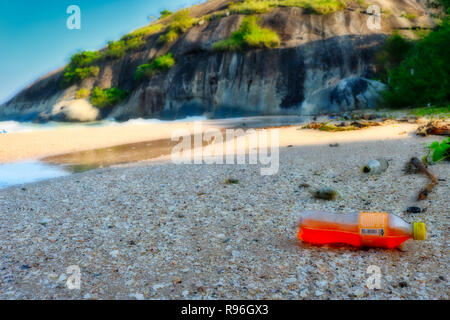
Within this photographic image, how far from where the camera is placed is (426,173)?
3.59m

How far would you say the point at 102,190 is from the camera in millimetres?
4270

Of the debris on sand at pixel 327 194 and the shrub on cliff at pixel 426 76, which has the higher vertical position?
the shrub on cliff at pixel 426 76

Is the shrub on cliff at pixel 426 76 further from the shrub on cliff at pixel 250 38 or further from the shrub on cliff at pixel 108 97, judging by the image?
the shrub on cliff at pixel 108 97

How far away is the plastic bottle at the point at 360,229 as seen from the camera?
2027 millimetres

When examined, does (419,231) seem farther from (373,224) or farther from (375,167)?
(375,167)

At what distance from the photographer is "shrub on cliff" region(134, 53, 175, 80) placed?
24383mm

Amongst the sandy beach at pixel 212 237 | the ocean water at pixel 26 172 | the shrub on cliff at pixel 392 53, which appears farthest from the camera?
the shrub on cliff at pixel 392 53

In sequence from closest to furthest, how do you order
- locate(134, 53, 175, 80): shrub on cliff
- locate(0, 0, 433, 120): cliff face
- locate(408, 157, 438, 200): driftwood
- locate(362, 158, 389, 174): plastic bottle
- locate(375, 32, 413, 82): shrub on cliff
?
locate(408, 157, 438, 200): driftwood
locate(362, 158, 389, 174): plastic bottle
locate(375, 32, 413, 82): shrub on cliff
locate(0, 0, 433, 120): cliff face
locate(134, 53, 175, 80): shrub on cliff

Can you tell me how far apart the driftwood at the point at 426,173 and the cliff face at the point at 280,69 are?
41.9ft

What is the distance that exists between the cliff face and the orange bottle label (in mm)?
15052

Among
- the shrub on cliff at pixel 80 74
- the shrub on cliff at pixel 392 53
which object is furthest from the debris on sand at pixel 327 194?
the shrub on cliff at pixel 80 74

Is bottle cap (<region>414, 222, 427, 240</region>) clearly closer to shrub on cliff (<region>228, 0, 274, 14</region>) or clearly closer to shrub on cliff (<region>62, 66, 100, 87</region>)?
shrub on cliff (<region>228, 0, 274, 14</region>)

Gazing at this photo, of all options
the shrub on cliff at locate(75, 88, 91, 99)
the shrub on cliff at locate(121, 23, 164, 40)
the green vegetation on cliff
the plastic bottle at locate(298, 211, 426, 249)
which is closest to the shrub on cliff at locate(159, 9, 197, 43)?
the shrub on cliff at locate(121, 23, 164, 40)
